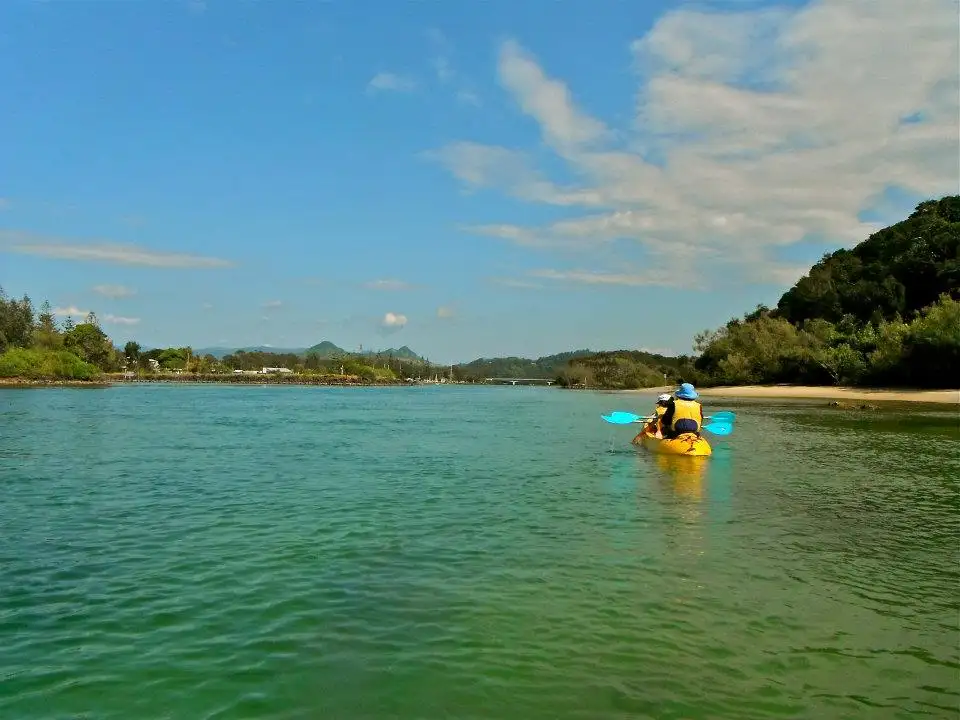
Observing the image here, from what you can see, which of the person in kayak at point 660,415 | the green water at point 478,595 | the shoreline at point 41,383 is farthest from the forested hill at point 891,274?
the shoreline at point 41,383

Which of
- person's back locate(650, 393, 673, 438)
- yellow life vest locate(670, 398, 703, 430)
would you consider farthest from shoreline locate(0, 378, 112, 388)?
yellow life vest locate(670, 398, 703, 430)

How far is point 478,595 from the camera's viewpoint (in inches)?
393

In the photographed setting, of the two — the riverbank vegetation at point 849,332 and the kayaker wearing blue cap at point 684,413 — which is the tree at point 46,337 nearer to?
the riverbank vegetation at point 849,332

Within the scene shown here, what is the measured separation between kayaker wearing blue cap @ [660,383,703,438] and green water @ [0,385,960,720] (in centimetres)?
427

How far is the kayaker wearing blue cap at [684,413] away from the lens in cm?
2603

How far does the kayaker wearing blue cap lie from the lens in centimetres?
2603

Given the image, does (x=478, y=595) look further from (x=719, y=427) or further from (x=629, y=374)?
(x=629, y=374)

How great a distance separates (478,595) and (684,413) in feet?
58.7

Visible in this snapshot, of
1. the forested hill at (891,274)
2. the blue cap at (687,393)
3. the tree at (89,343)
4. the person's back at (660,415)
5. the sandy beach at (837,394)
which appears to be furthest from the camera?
the tree at (89,343)

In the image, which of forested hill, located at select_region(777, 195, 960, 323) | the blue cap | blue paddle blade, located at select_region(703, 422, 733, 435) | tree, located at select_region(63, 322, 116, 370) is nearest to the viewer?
the blue cap

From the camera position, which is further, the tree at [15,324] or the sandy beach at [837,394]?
the tree at [15,324]

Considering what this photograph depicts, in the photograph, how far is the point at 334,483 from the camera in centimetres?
2064

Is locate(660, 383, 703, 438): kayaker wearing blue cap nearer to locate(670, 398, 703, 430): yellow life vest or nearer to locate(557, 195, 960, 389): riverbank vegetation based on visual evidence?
locate(670, 398, 703, 430): yellow life vest

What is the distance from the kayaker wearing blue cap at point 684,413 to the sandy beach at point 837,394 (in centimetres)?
4295
